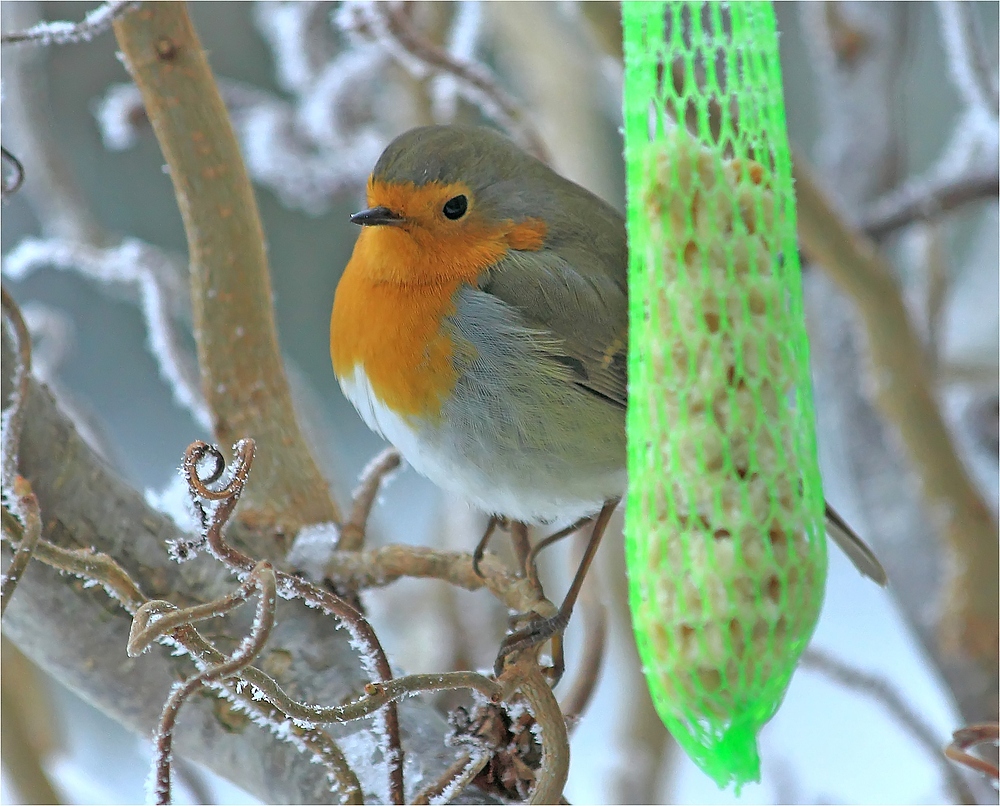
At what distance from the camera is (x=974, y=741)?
1032 millimetres

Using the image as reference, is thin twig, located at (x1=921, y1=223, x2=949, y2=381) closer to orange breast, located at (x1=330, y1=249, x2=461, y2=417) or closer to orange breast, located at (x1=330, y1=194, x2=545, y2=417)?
orange breast, located at (x1=330, y1=194, x2=545, y2=417)

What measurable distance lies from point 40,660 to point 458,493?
572mm

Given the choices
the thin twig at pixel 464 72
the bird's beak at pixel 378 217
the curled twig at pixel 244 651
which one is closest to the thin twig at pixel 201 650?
the curled twig at pixel 244 651

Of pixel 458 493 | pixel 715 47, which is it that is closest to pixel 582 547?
pixel 458 493

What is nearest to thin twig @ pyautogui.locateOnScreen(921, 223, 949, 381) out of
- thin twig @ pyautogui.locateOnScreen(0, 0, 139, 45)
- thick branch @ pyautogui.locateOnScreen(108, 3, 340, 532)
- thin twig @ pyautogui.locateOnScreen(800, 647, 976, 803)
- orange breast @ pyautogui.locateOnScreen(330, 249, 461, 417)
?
thin twig @ pyautogui.locateOnScreen(800, 647, 976, 803)

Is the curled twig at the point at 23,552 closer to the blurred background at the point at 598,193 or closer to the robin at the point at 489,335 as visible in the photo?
the blurred background at the point at 598,193

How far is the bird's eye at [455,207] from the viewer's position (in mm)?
1479

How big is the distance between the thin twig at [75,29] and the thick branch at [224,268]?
0.14 m

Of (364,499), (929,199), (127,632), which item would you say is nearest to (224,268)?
(364,499)

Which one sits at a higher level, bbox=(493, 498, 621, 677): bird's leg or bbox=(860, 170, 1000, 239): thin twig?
bbox=(860, 170, 1000, 239): thin twig

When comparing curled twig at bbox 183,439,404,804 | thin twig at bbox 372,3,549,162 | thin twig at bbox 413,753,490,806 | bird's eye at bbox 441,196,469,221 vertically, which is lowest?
thin twig at bbox 413,753,490,806

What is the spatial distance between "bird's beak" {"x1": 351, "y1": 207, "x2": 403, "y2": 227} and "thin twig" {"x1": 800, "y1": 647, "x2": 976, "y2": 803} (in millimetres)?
862

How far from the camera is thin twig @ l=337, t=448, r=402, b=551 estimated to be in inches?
52.9

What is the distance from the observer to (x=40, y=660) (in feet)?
3.97
